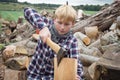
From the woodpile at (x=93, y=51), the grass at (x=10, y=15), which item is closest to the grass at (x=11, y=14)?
the grass at (x=10, y=15)

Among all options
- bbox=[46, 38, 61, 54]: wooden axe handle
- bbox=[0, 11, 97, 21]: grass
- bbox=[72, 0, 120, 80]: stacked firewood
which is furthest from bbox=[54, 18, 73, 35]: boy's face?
bbox=[0, 11, 97, 21]: grass

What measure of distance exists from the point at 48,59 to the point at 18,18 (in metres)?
7.59

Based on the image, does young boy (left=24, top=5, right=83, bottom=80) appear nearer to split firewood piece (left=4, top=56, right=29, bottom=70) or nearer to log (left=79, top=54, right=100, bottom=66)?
split firewood piece (left=4, top=56, right=29, bottom=70)

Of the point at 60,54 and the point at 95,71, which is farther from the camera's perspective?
the point at 95,71

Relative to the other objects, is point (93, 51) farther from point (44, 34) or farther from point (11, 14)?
point (11, 14)

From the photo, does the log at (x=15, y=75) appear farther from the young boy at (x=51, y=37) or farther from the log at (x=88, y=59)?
the young boy at (x=51, y=37)

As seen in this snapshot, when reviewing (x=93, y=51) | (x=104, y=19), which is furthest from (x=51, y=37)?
(x=104, y=19)

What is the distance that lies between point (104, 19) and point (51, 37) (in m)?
3.88

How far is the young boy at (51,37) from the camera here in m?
2.61

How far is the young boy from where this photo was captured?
261 cm

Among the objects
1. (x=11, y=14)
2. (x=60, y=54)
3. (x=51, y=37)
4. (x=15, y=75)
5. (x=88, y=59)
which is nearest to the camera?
(x=60, y=54)

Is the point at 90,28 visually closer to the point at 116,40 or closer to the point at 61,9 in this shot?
the point at 116,40

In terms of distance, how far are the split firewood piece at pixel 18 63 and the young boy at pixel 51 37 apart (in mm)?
1773

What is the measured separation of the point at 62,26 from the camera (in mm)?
2623
